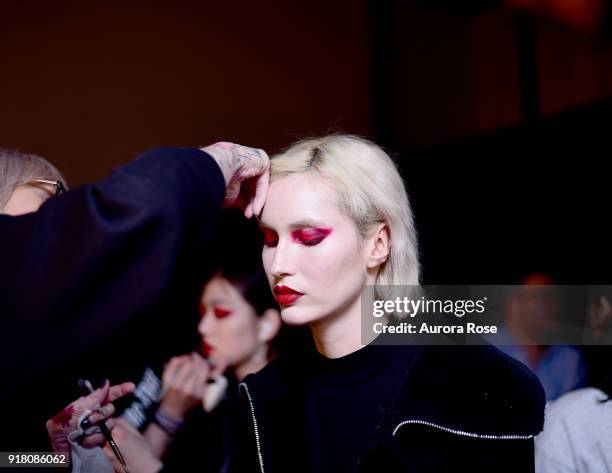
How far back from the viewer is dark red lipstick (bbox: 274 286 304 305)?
142 centimetres

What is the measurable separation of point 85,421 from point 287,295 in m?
0.62

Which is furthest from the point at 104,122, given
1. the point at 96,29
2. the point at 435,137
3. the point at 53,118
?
the point at 435,137

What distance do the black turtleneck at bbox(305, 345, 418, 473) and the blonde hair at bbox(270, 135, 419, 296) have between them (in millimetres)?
217

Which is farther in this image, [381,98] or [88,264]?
[381,98]

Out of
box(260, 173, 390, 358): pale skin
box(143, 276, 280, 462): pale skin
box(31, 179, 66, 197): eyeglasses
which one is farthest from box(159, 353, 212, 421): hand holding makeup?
box(31, 179, 66, 197): eyeglasses

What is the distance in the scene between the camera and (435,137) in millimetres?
4023

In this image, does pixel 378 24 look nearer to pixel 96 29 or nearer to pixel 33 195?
pixel 96 29

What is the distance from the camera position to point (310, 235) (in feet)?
4.69

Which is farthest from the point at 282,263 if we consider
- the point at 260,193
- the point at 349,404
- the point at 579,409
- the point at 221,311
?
the point at 579,409

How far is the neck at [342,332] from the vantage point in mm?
1489

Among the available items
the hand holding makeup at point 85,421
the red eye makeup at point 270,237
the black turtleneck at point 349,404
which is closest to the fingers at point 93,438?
the hand holding makeup at point 85,421

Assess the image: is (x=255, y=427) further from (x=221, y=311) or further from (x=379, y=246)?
(x=221, y=311)

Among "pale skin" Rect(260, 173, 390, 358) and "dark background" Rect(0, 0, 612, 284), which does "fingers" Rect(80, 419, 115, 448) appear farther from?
Answer: "dark background" Rect(0, 0, 612, 284)

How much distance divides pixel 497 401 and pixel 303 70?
243 cm
